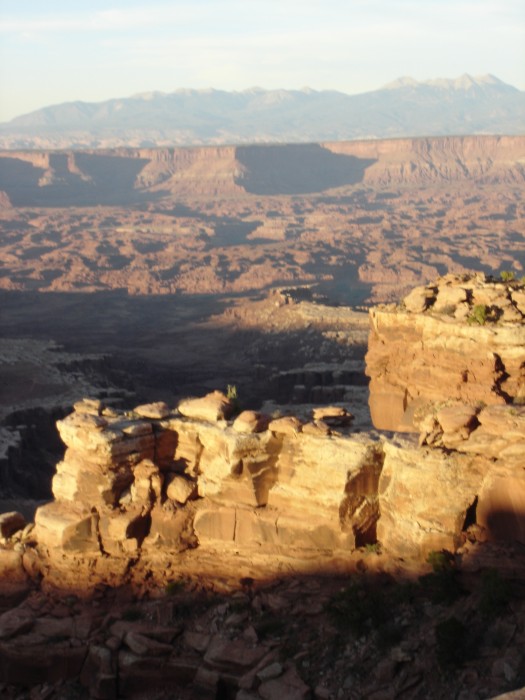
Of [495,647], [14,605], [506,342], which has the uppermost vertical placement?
[506,342]

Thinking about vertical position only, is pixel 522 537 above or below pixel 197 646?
above

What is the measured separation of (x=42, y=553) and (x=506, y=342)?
546 inches

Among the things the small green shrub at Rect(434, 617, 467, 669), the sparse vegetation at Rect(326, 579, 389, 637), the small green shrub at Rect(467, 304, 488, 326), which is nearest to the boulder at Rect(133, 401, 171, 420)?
the sparse vegetation at Rect(326, 579, 389, 637)

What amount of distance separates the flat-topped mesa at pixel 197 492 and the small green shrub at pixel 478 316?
9.71 metres

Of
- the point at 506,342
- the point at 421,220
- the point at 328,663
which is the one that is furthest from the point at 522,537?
the point at 421,220

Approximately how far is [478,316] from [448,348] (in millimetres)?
1343

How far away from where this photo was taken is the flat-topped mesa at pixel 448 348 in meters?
27.0

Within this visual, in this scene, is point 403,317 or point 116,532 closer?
point 116,532

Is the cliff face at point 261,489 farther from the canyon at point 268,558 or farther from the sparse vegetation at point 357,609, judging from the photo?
the sparse vegetation at point 357,609

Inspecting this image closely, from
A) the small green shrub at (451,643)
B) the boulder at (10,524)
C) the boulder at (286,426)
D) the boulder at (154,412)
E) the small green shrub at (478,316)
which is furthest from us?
the small green shrub at (478,316)

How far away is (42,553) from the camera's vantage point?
19.6m

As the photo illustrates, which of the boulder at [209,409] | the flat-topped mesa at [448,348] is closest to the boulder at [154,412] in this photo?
the boulder at [209,409]

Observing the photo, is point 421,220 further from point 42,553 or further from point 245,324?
point 42,553

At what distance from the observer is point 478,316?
90.6 feet
